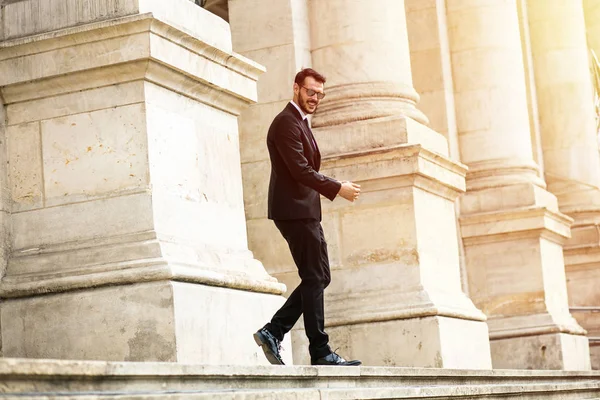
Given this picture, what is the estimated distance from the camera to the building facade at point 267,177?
27.6ft

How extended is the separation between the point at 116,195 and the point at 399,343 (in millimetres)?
4877

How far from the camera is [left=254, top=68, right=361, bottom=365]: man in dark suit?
30.0 feet

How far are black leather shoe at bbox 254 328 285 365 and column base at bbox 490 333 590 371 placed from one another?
9244mm

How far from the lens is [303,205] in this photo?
30.6ft

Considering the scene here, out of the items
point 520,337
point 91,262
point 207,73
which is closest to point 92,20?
point 207,73

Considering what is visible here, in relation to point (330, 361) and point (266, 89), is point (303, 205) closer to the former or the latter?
point (330, 361)

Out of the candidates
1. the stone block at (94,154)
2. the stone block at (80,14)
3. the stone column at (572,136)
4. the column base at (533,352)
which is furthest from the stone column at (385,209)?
the stone column at (572,136)

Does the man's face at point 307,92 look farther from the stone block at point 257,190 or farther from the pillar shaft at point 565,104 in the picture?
the pillar shaft at point 565,104

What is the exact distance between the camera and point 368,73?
13.5 meters

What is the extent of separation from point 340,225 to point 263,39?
85.2 inches

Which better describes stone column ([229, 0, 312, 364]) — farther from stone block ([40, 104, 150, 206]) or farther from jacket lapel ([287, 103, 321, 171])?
stone block ([40, 104, 150, 206])

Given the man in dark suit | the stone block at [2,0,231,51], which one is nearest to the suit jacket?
the man in dark suit

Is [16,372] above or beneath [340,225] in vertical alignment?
beneath

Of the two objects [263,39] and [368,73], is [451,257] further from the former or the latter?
[263,39]
